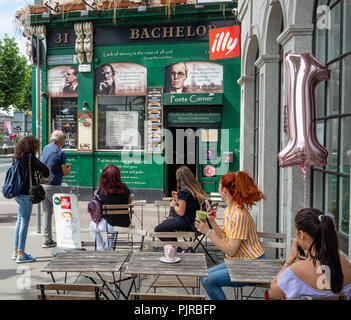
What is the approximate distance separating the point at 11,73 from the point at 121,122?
21898 mm

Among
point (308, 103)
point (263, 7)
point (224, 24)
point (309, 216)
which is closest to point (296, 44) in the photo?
point (308, 103)

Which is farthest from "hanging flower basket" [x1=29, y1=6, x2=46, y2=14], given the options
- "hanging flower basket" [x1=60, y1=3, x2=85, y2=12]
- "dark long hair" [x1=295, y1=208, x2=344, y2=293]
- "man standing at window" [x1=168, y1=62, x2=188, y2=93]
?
"dark long hair" [x1=295, y1=208, x2=344, y2=293]

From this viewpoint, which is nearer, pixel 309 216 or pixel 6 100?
pixel 309 216

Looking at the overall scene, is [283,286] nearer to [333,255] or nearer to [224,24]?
[333,255]

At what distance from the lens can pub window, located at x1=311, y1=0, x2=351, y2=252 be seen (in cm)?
396

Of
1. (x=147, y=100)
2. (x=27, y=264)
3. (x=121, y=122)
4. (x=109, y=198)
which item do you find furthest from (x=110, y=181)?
(x=121, y=122)

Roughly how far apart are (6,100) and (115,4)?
22541 millimetres

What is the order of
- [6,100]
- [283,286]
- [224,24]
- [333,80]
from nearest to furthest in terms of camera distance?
1. [283,286]
2. [333,80]
3. [224,24]
4. [6,100]

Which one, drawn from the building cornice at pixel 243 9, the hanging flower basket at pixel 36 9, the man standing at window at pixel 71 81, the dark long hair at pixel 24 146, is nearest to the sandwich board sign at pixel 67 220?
the dark long hair at pixel 24 146

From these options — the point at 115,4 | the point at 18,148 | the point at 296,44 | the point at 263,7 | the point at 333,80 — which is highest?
the point at 115,4

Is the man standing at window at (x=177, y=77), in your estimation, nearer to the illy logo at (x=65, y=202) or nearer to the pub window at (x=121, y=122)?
the pub window at (x=121, y=122)

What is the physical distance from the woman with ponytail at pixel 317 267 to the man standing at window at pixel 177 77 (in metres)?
8.93

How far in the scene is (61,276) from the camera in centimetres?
516

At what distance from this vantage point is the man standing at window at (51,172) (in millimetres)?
6660
